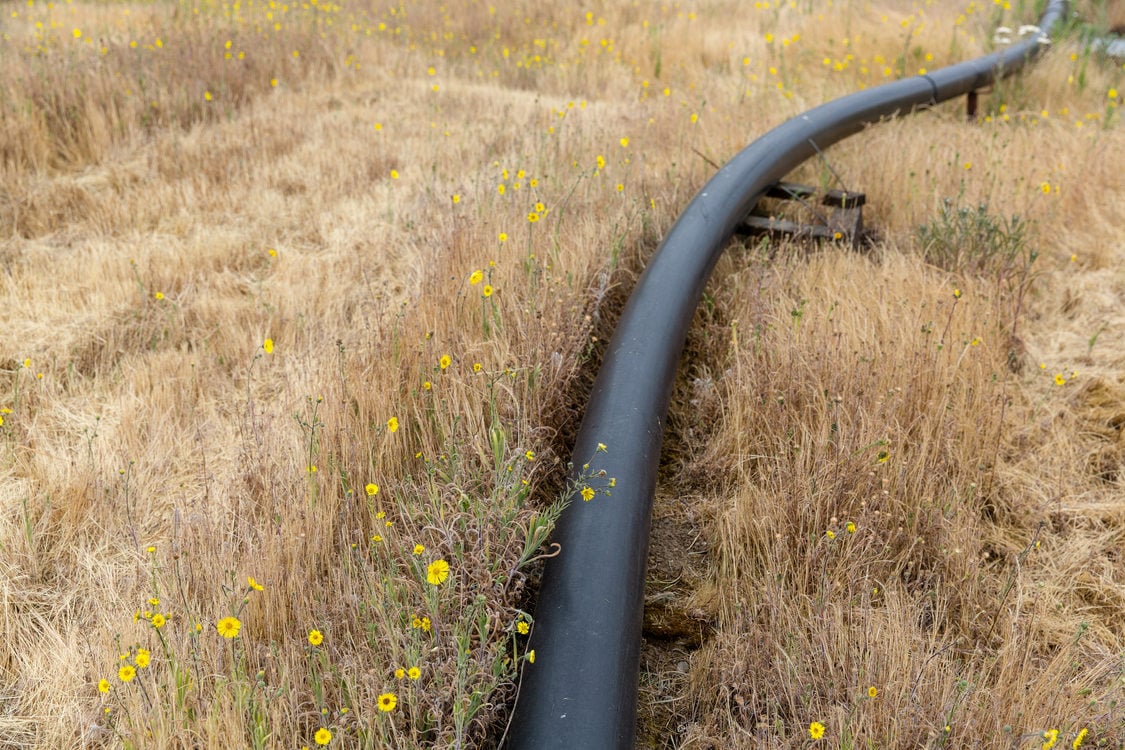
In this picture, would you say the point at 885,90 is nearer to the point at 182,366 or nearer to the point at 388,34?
the point at 182,366

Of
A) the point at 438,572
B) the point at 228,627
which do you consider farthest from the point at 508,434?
the point at 228,627

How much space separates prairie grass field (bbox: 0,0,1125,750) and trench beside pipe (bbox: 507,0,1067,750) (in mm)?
125

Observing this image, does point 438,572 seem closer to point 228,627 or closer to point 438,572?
point 438,572

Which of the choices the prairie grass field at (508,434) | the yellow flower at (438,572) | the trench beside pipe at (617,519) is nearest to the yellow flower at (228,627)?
the prairie grass field at (508,434)

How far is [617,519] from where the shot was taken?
2215 millimetres

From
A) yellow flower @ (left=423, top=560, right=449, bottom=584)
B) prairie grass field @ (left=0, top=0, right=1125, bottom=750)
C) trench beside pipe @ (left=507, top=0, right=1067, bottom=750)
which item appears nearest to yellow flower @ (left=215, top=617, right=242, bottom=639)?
prairie grass field @ (left=0, top=0, right=1125, bottom=750)

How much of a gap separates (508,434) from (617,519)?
0.56 m

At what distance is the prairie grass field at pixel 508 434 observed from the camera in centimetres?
199

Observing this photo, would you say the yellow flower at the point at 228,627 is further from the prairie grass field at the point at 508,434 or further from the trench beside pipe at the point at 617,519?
the trench beside pipe at the point at 617,519

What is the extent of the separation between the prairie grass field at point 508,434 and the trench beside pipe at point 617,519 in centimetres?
13

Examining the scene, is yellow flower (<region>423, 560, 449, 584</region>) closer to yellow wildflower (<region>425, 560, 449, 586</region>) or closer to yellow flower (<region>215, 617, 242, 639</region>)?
yellow wildflower (<region>425, 560, 449, 586</region>)

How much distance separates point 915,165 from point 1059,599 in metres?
3.20

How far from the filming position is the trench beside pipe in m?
1.80

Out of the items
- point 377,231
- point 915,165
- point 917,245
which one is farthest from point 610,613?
point 915,165
